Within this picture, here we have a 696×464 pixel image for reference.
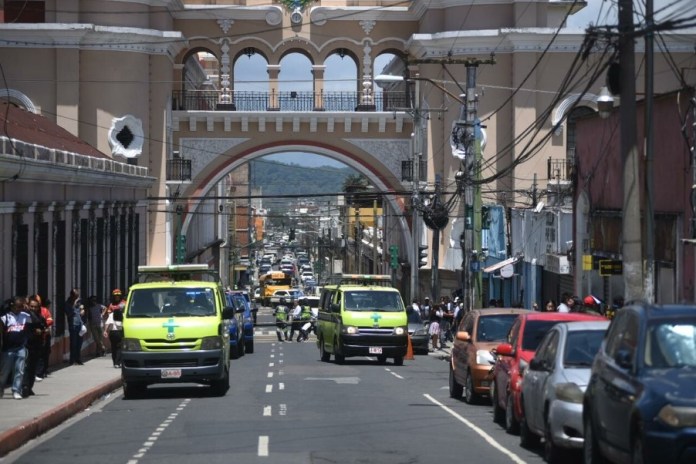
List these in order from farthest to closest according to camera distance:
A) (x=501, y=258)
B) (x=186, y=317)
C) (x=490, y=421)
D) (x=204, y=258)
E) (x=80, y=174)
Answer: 1. (x=204, y=258)
2. (x=501, y=258)
3. (x=80, y=174)
4. (x=186, y=317)
5. (x=490, y=421)

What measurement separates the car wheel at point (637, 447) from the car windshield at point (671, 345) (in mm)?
782

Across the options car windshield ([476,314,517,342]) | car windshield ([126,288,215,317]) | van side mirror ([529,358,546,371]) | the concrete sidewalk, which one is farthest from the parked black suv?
car windshield ([126,288,215,317])

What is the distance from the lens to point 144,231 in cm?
5525

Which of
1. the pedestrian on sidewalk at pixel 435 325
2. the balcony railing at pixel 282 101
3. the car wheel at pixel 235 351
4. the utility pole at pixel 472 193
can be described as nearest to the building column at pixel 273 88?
the balcony railing at pixel 282 101

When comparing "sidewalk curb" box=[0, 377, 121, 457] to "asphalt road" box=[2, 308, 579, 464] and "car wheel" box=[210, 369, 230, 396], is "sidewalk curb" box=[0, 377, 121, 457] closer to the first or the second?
"asphalt road" box=[2, 308, 579, 464]

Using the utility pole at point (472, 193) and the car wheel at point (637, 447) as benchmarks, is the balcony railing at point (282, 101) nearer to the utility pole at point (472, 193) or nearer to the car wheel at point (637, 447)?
the utility pole at point (472, 193)

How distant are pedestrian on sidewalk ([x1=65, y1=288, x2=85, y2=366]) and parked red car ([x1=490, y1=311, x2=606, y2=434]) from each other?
14726 mm

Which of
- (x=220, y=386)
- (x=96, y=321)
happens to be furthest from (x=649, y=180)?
(x=96, y=321)

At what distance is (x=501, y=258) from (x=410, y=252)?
9411mm

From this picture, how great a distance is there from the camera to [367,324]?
3544 centimetres

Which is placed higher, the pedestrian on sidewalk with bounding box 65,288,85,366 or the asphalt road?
the pedestrian on sidewalk with bounding box 65,288,85,366

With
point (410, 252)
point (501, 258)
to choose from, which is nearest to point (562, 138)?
point (501, 258)

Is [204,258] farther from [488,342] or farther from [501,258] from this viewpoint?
[488,342]

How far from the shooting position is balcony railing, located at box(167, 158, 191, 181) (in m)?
60.1
